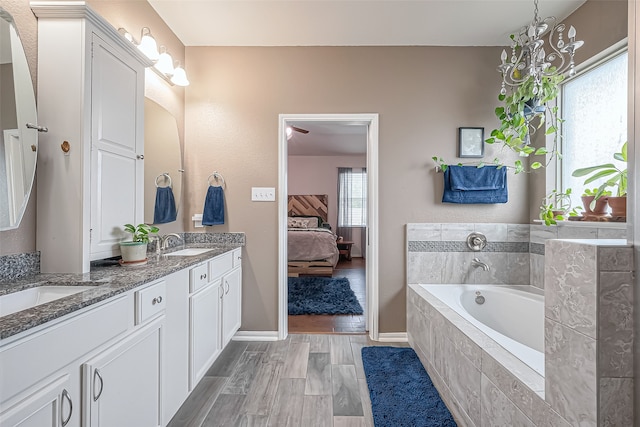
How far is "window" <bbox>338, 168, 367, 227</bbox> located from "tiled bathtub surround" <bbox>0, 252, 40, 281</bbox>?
6022 mm

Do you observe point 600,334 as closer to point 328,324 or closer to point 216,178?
point 328,324

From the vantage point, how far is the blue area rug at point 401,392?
5.24ft

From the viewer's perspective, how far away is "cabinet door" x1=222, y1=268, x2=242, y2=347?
2.19 metres

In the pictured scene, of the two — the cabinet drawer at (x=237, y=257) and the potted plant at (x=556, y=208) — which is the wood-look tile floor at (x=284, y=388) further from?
the potted plant at (x=556, y=208)

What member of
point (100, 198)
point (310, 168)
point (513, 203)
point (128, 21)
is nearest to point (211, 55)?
point (128, 21)

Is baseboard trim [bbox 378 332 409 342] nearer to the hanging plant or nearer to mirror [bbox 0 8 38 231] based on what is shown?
the hanging plant

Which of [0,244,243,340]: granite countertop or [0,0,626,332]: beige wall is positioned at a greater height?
[0,0,626,332]: beige wall

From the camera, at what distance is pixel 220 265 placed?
213cm

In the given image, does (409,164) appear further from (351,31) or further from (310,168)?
(310,168)

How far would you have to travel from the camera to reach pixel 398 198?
8.59 feet

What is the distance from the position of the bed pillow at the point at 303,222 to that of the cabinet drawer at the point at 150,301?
5.07 meters

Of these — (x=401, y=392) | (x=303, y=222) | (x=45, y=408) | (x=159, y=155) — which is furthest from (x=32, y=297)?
(x=303, y=222)

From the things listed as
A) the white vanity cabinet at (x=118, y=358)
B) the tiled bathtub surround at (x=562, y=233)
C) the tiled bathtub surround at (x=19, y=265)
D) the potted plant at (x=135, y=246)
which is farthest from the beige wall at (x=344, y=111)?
the tiled bathtub surround at (x=19, y=265)

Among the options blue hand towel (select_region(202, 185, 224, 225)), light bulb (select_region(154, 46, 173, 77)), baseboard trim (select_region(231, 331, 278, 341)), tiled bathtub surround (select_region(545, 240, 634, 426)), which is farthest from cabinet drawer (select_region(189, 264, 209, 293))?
A: tiled bathtub surround (select_region(545, 240, 634, 426))
